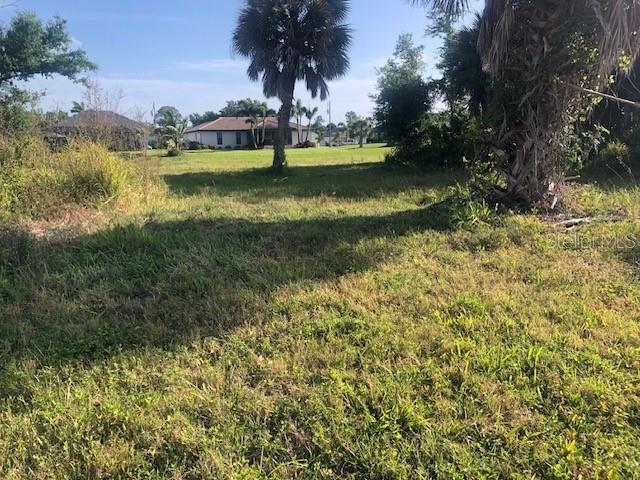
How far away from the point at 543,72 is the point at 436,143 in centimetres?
1022

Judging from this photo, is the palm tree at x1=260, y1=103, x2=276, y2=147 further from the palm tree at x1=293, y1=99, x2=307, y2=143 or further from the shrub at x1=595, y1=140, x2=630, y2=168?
the shrub at x1=595, y1=140, x2=630, y2=168

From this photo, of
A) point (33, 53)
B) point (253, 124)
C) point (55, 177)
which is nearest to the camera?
point (55, 177)

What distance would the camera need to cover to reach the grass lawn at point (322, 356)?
222 cm

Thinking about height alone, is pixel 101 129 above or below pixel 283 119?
below

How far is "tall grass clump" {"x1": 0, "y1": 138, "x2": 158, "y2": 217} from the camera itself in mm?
6980

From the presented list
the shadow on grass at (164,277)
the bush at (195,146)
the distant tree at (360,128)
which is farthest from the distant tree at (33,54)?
the distant tree at (360,128)

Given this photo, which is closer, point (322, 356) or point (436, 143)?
point (322, 356)

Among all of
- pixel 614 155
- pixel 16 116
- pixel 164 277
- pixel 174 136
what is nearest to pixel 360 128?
pixel 174 136

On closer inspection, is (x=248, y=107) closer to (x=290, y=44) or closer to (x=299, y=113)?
(x=299, y=113)

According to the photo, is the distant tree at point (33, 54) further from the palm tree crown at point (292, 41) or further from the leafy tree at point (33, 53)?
the palm tree crown at point (292, 41)

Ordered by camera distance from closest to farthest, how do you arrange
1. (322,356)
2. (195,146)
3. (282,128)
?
(322,356)
(282,128)
(195,146)

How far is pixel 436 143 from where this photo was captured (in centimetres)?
1652

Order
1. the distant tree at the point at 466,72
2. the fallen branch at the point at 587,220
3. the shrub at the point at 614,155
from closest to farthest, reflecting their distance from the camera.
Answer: the fallen branch at the point at 587,220, the shrub at the point at 614,155, the distant tree at the point at 466,72

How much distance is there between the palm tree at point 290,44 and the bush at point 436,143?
143 inches
